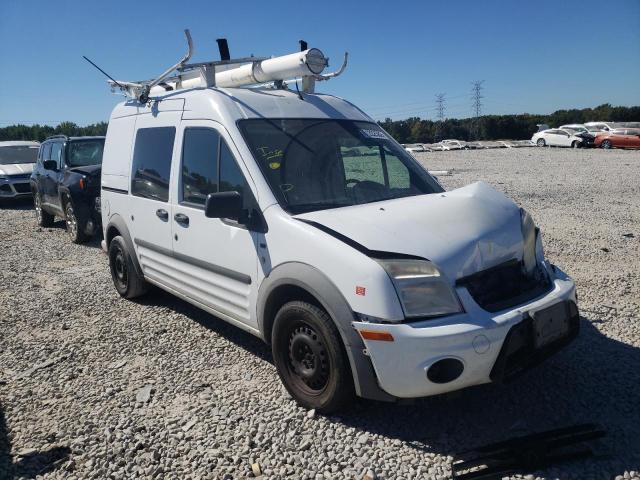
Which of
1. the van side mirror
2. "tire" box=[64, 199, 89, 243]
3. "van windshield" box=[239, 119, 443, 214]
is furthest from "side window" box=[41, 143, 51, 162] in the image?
"van windshield" box=[239, 119, 443, 214]

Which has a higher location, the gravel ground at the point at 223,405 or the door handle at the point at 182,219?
the door handle at the point at 182,219

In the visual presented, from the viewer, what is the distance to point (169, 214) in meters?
4.34

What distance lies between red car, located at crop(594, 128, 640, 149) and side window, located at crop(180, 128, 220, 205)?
3396 centimetres

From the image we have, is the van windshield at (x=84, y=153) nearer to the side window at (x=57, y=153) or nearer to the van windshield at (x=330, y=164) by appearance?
the side window at (x=57, y=153)

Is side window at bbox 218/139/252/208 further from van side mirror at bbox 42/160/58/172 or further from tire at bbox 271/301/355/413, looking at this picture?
van side mirror at bbox 42/160/58/172

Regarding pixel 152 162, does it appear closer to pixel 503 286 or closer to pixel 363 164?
pixel 363 164

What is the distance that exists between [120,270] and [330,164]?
10.1ft

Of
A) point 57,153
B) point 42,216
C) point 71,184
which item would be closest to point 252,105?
point 71,184

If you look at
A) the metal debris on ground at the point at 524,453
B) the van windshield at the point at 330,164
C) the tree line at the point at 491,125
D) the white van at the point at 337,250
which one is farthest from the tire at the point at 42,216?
the tree line at the point at 491,125

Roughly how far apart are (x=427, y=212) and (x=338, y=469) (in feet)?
5.40

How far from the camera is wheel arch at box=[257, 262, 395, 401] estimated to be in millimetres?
2811

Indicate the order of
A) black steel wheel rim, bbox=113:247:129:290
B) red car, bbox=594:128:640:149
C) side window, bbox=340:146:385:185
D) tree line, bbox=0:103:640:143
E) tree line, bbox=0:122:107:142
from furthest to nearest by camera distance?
tree line, bbox=0:103:640:143 → tree line, bbox=0:122:107:142 → red car, bbox=594:128:640:149 → black steel wheel rim, bbox=113:247:129:290 → side window, bbox=340:146:385:185

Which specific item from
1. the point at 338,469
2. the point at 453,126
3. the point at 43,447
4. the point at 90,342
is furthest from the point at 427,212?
the point at 453,126

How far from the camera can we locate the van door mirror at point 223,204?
3254mm
